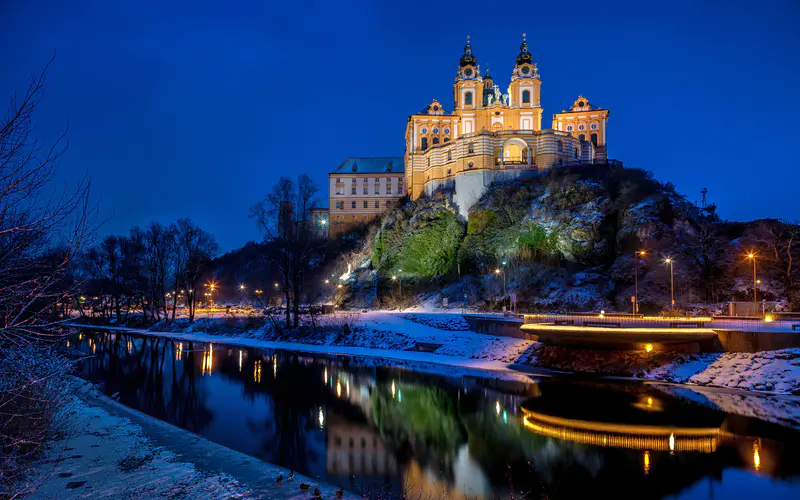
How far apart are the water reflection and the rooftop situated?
7116 centimetres

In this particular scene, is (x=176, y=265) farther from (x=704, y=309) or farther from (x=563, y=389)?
(x=704, y=309)

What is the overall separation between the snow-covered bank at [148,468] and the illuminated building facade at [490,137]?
204 ft

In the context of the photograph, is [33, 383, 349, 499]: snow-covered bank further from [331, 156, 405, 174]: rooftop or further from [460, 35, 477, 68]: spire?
[331, 156, 405, 174]: rooftop

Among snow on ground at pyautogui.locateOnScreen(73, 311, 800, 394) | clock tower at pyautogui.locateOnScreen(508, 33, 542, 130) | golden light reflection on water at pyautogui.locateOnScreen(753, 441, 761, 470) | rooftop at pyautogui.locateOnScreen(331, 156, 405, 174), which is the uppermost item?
clock tower at pyautogui.locateOnScreen(508, 33, 542, 130)

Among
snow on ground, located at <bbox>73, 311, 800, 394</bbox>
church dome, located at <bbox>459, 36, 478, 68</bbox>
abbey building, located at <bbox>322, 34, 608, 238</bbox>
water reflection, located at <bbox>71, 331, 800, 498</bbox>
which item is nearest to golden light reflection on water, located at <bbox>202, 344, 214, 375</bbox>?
water reflection, located at <bbox>71, 331, 800, 498</bbox>

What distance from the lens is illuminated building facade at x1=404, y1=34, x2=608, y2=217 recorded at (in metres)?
75.2

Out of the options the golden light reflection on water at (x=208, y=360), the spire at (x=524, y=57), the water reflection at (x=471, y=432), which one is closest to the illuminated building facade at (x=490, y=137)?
the spire at (x=524, y=57)

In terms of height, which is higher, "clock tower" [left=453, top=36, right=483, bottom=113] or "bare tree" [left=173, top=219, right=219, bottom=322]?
"clock tower" [left=453, top=36, right=483, bottom=113]

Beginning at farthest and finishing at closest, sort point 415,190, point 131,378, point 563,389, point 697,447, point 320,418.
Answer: point 415,190 → point 131,378 → point 563,389 → point 320,418 → point 697,447

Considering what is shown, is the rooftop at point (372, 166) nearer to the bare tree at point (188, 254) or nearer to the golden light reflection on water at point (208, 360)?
the bare tree at point (188, 254)

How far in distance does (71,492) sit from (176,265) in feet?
204

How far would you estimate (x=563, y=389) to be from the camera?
90.2 feet

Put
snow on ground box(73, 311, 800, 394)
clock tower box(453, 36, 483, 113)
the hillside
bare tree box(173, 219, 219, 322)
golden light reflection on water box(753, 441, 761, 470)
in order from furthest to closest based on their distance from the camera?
clock tower box(453, 36, 483, 113), bare tree box(173, 219, 219, 322), the hillside, snow on ground box(73, 311, 800, 394), golden light reflection on water box(753, 441, 761, 470)

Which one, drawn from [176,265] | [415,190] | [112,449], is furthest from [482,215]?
[112,449]
